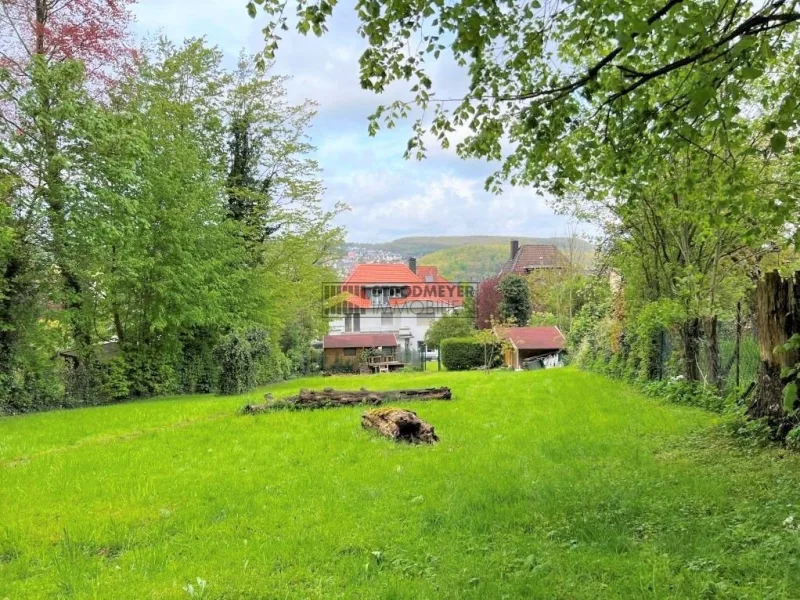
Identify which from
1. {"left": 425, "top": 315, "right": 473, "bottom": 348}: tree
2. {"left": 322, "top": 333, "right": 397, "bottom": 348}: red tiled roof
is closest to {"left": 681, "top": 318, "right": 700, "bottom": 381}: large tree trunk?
{"left": 425, "top": 315, "right": 473, "bottom": 348}: tree

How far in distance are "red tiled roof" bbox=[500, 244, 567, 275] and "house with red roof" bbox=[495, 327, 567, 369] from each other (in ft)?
47.3

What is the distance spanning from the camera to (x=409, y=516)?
4.33 meters

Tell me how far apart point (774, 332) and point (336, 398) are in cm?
813

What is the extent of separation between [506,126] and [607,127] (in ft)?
3.14

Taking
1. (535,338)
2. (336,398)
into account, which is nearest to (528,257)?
(535,338)

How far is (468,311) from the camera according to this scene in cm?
4134

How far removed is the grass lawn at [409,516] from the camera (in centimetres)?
316

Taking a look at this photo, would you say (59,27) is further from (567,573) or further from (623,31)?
(567,573)

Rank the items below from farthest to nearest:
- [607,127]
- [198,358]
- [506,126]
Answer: [198,358] → [506,126] → [607,127]

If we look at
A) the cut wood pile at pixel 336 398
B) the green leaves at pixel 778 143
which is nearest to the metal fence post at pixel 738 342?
the cut wood pile at pixel 336 398

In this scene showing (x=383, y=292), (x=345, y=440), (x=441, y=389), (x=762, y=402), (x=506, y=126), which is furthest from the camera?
(x=383, y=292)

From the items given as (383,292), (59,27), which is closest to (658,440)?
(59,27)

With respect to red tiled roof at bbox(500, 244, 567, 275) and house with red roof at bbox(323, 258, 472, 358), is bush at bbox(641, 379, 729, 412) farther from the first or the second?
red tiled roof at bbox(500, 244, 567, 275)

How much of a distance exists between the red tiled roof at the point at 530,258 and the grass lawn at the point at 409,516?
4237 centimetres
